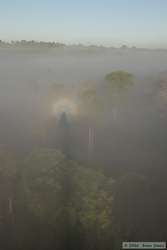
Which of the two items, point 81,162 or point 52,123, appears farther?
point 52,123

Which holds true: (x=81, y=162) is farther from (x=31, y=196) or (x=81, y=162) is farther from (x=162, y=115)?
(x=162, y=115)

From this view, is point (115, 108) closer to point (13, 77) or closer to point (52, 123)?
point (52, 123)

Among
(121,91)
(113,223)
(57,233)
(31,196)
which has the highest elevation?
(121,91)

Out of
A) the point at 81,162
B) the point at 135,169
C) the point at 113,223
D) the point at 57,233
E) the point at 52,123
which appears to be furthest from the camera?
the point at 52,123

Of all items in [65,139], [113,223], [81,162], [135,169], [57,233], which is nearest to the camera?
[113,223]

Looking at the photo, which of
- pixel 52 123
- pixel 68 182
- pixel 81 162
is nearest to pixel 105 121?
pixel 52 123

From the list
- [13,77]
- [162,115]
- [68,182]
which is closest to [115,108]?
[162,115]

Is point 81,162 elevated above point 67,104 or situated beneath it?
situated beneath

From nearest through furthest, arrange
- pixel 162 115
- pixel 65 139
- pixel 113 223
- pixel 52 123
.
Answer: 1. pixel 113 223
2. pixel 65 139
3. pixel 52 123
4. pixel 162 115

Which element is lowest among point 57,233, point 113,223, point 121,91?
point 57,233
